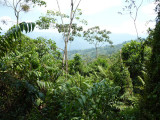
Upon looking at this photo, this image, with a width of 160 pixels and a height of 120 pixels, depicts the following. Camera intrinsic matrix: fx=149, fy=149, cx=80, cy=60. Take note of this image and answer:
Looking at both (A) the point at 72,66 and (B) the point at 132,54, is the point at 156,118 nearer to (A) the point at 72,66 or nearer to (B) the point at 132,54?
(B) the point at 132,54

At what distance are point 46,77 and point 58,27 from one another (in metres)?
13.8

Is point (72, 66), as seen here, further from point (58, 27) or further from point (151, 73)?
point (151, 73)

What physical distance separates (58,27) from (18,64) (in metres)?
14.0

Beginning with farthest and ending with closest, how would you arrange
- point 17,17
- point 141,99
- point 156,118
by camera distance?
point 17,17
point 141,99
point 156,118

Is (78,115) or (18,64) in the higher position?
(18,64)

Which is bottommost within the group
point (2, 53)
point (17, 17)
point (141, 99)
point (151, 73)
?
point (141, 99)

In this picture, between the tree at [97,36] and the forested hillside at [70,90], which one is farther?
the tree at [97,36]

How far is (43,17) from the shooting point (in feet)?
46.0

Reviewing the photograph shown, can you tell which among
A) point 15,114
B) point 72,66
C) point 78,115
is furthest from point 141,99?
point 72,66

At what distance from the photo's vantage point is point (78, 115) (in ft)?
8.40

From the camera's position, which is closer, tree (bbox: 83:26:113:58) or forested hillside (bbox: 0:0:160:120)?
forested hillside (bbox: 0:0:160:120)

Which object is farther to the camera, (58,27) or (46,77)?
(58,27)

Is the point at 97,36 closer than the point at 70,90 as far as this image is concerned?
No

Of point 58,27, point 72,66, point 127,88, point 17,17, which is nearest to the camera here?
point 127,88
